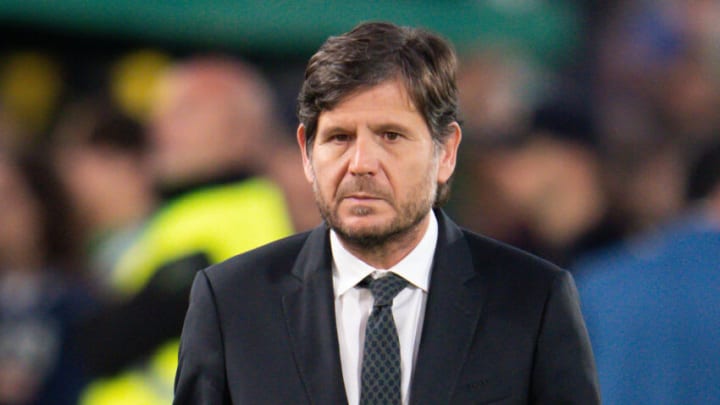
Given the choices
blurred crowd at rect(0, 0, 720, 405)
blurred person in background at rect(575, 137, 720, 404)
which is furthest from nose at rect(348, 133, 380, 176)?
blurred crowd at rect(0, 0, 720, 405)

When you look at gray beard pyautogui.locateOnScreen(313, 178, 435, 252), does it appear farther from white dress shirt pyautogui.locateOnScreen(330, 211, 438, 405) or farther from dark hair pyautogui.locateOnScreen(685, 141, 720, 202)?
dark hair pyautogui.locateOnScreen(685, 141, 720, 202)

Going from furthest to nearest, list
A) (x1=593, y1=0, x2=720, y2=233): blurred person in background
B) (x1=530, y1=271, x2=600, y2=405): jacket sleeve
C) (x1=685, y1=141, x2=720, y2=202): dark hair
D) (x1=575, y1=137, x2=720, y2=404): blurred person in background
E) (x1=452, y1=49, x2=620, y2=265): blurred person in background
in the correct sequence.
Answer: (x1=593, y1=0, x2=720, y2=233): blurred person in background < (x1=452, y1=49, x2=620, y2=265): blurred person in background < (x1=685, y1=141, x2=720, y2=202): dark hair < (x1=575, y1=137, x2=720, y2=404): blurred person in background < (x1=530, y1=271, x2=600, y2=405): jacket sleeve

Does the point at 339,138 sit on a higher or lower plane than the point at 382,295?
higher

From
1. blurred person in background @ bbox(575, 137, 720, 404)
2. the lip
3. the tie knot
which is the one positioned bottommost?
blurred person in background @ bbox(575, 137, 720, 404)

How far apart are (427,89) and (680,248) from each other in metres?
0.99

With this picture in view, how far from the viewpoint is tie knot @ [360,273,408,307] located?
213 centimetres

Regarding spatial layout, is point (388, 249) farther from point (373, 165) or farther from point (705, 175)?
point (705, 175)

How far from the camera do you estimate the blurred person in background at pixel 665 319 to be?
286 centimetres

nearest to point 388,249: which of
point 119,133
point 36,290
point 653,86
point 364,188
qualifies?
point 364,188

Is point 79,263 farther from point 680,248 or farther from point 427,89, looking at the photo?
point 427,89

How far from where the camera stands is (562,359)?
2064 mm

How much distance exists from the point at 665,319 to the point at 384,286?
3.15 feet

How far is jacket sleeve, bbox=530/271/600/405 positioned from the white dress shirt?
188 millimetres

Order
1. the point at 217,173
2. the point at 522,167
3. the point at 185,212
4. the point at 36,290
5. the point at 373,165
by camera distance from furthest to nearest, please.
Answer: the point at 522,167
the point at 217,173
the point at 185,212
the point at 36,290
the point at 373,165
